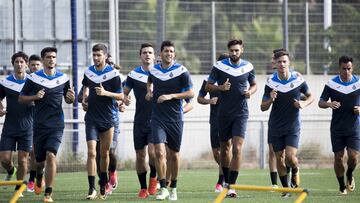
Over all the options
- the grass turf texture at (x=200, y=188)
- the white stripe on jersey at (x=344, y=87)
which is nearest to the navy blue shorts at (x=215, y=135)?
the grass turf texture at (x=200, y=188)

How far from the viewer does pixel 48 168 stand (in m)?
15.9

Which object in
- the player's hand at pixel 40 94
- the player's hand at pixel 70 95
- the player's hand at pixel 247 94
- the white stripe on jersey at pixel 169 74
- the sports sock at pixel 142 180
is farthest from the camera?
the sports sock at pixel 142 180

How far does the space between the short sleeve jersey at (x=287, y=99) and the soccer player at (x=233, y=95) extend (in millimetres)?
370

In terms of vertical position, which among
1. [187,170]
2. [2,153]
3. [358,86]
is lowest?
[187,170]

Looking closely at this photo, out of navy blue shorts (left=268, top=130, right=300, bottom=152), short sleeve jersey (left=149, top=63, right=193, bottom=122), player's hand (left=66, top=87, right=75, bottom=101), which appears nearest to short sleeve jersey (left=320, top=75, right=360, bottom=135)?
navy blue shorts (left=268, top=130, right=300, bottom=152)

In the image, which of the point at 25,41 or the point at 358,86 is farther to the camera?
the point at 25,41

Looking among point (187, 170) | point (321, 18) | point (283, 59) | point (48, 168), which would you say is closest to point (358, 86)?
point (283, 59)

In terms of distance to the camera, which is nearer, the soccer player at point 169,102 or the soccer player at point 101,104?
the soccer player at point 169,102

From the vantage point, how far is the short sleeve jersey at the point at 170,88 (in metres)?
16.2

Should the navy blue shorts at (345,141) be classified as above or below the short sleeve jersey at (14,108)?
below

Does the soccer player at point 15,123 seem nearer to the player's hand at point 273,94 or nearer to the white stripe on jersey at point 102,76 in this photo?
the white stripe on jersey at point 102,76

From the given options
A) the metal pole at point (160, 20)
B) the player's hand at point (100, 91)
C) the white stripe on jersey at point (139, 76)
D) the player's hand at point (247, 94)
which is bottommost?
the player's hand at point (247, 94)

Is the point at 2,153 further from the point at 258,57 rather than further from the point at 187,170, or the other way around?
the point at 258,57

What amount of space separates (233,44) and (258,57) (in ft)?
44.4
